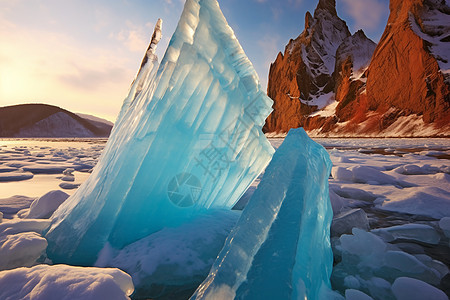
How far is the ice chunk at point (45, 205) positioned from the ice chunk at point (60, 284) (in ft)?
4.08

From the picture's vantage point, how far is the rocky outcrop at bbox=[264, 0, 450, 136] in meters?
21.4

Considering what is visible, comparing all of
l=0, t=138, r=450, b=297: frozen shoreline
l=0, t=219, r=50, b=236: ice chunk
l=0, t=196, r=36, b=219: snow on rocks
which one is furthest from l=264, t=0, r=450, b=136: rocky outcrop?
l=0, t=196, r=36, b=219: snow on rocks

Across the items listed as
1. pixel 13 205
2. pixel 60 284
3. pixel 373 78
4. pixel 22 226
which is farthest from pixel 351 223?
pixel 373 78

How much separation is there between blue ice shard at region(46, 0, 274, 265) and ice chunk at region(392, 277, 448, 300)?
1104 mm

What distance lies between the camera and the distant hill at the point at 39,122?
4871cm

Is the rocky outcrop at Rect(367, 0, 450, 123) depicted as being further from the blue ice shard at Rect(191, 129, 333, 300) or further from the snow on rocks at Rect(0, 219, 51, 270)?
the snow on rocks at Rect(0, 219, 51, 270)

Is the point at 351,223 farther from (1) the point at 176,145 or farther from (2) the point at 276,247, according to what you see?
(1) the point at 176,145

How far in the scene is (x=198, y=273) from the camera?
3.32 ft

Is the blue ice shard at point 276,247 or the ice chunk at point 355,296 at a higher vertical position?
the blue ice shard at point 276,247

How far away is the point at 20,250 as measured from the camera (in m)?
1.02

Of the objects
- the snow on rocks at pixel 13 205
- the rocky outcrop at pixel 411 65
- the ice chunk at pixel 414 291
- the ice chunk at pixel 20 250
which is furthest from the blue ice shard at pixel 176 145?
the rocky outcrop at pixel 411 65

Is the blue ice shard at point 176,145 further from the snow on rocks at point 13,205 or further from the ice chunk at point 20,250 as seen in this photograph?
the snow on rocks at point 13,205

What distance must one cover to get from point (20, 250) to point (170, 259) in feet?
2.41

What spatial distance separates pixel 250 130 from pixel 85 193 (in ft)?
4.05
